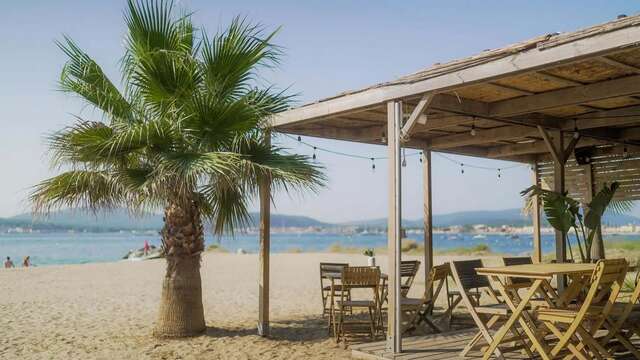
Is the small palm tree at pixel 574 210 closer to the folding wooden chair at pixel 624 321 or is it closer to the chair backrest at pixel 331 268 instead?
the folding wooden chair at pixel 624 321

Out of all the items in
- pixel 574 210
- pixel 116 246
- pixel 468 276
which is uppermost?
pixel 574 210

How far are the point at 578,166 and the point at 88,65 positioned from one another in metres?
7.74

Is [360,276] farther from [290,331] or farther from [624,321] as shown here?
[624,321]

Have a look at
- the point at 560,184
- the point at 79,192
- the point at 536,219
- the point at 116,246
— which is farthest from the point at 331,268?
the point at 116,246

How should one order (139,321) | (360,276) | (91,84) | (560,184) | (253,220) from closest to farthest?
(360,276) → (91,84) → (253,220) → (560,184) → (139,321)

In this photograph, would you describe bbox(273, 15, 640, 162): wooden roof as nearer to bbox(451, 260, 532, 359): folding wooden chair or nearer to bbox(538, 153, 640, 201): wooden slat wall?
bbox(538, 153, 640, 201): wooden slat wall

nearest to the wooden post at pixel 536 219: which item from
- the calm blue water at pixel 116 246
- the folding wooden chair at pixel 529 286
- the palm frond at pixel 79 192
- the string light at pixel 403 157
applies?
the string light at pixel 403 157

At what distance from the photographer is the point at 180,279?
6555 mm

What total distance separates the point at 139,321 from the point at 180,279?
1.86 metres

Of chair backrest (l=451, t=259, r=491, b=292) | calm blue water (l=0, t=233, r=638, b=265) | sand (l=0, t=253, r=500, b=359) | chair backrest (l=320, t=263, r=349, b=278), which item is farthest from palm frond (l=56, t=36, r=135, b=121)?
calm blue water (l=0, t=233, r=638, b=265)

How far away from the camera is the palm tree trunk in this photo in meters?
6.50

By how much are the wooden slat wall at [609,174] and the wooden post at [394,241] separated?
215 inches

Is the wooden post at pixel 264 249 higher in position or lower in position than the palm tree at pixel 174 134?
Answer: lower

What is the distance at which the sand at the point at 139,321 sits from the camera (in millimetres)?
5945
